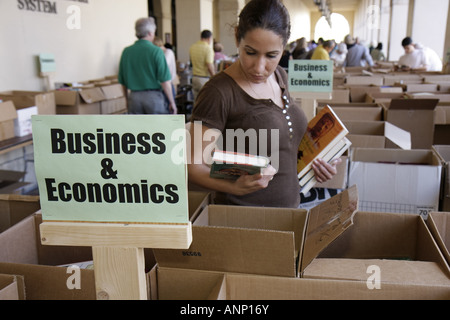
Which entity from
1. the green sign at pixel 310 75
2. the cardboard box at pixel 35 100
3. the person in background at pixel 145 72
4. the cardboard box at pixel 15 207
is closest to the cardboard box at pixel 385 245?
the cardboard box at pixel 15 207

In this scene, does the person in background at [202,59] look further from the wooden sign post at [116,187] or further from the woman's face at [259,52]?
the wooden sign post at [116,187]

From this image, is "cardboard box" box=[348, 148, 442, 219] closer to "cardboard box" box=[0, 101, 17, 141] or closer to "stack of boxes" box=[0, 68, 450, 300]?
"stack of boxes" box=[0, 68, 450, 300]

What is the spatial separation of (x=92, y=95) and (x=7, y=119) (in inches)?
59.7

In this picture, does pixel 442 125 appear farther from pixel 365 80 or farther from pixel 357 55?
pixel 357 55

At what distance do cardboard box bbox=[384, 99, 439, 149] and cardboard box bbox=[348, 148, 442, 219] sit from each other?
2.74 ft

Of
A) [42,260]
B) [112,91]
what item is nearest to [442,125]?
[42,260]

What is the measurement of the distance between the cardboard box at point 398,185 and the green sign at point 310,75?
1.85 ft

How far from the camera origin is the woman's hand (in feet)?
3.75

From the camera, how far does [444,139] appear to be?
3.28 metres

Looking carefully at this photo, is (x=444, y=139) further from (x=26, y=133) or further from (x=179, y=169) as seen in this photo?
(x=26, y=133)

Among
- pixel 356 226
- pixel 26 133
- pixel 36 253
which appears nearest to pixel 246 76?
pixel 356 226

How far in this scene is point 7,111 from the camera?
348 cm

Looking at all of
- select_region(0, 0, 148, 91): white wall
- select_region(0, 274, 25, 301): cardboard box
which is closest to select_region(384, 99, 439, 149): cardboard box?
select_region(0, 274, 25, 301): cardboard box

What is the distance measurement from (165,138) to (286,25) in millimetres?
718
